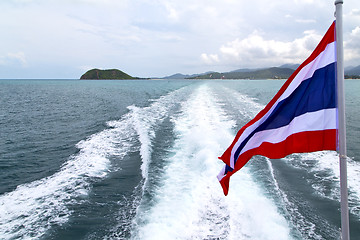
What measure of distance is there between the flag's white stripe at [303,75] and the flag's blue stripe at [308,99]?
5 centimetres

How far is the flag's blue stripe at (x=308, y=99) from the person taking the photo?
10.6 ft

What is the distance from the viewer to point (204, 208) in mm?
7219

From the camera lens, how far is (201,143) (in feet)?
42.8

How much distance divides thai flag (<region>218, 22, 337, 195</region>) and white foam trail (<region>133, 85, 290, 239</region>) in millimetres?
2975

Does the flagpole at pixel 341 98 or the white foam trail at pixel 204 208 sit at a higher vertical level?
the flagpole at pixel 341 98

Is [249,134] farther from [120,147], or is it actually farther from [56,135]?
[56,135]

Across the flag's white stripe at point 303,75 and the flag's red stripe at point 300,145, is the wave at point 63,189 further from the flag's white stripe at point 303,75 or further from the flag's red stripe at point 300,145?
the flag's red stripe at point 300,145

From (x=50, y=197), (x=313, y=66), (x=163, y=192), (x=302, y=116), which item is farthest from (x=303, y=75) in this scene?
(x=50, y=197)

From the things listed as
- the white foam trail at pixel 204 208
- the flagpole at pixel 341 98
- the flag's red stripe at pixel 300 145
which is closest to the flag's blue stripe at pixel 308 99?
the flag's red stripe at pixel 300 145

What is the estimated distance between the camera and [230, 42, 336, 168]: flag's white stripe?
10.3ft

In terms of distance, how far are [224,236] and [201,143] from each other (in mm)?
7251

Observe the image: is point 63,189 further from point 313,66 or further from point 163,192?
point 313,66

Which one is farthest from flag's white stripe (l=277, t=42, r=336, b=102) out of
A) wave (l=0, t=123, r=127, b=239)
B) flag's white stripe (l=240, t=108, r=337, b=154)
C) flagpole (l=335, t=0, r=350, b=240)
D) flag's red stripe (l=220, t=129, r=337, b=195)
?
wave (l=0, t=123, r=127, b=239)

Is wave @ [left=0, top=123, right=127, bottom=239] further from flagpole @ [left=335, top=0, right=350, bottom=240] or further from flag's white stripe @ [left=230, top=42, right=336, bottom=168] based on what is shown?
flagpole @ [left=335, top=0, right=350, bottom=240]
